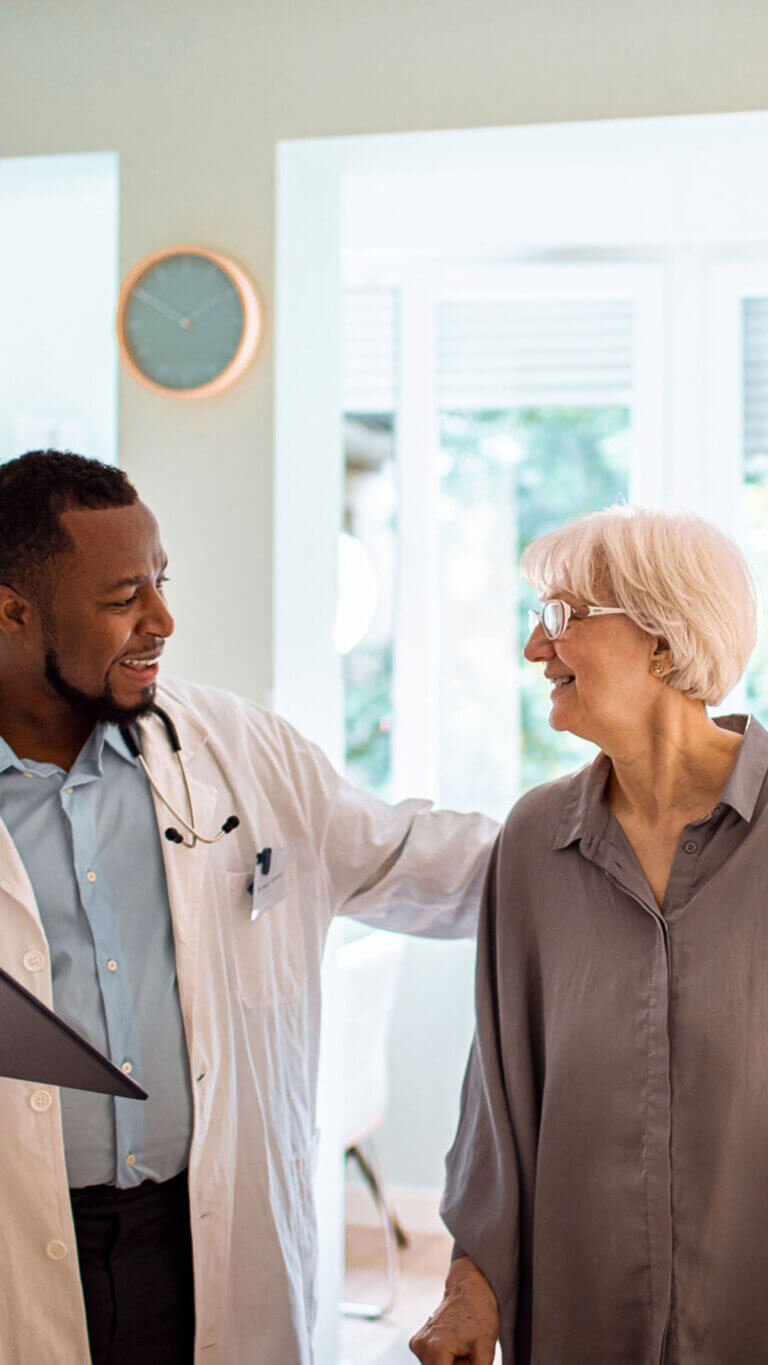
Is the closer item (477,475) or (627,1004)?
(627,1004)

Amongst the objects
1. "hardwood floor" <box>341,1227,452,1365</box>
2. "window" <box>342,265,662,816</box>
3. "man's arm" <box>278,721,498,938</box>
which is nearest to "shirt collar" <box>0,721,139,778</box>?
"man's arm" <box>278,721,498,938</box>

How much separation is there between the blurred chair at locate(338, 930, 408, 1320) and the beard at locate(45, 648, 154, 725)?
1.22 m

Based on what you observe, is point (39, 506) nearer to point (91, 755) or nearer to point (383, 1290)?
point (91, 755)

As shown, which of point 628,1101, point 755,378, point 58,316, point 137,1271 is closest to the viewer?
point 628,1101

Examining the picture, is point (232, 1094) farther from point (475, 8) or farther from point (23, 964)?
point (475, 8)

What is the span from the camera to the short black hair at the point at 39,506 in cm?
169

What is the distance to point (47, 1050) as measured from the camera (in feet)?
3.75

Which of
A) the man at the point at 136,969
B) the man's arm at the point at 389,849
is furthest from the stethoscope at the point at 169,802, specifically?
the man's arm at the point at 389,849

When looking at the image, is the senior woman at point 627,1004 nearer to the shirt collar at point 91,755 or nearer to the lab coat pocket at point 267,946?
the lab coat pocket at point 267,946

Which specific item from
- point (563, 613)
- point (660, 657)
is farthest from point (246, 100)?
point (660, 657)

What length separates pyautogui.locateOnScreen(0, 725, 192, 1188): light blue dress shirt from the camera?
159cm

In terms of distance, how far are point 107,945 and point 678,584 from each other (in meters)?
0.87

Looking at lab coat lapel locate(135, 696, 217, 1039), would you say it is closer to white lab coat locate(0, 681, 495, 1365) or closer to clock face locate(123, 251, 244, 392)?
white lab coat locate(0, 681, 495, 1365)

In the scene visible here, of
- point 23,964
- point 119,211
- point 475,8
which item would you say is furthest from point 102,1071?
point 475,8
